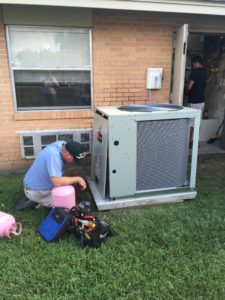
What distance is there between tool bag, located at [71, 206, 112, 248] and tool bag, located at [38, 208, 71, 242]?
9 centimetres

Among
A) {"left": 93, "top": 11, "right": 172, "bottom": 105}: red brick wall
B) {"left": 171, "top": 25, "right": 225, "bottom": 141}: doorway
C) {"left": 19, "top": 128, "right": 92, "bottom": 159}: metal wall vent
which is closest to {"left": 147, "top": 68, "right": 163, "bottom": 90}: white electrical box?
{"left": 93, "top": 11, "right": 172, "bottom": 105}: red brick wall

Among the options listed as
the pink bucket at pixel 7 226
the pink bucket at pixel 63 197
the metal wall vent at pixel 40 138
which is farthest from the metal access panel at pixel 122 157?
the metal wall vent at pixel 40 138

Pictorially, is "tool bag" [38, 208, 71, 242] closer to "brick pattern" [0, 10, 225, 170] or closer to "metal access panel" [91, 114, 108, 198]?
"metal access panel" [91, 114, 108, 198]

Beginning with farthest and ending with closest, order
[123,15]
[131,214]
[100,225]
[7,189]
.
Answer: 1. [123,15]
2. [7,189]
3. [131,214]
4. [100,225]

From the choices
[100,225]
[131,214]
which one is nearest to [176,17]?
[131,214]

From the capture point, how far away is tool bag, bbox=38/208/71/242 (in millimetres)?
2652

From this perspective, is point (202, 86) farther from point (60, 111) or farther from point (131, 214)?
point (131, 214)

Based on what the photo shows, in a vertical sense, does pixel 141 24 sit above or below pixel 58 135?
above

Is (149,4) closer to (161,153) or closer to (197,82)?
(161,153)

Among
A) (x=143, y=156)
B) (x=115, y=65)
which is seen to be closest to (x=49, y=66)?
(x=115, y=65)

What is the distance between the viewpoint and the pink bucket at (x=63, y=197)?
2.90 m

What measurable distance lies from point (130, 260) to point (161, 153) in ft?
4.43

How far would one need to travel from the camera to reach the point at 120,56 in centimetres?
432

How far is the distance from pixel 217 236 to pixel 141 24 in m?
3.30
